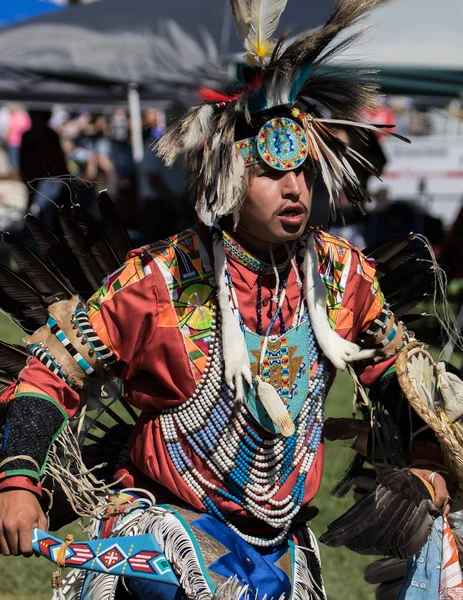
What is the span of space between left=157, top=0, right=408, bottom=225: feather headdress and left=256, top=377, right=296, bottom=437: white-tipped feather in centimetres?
46

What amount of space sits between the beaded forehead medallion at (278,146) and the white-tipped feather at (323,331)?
30cm

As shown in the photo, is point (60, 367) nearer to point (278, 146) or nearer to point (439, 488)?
point (278, 146)

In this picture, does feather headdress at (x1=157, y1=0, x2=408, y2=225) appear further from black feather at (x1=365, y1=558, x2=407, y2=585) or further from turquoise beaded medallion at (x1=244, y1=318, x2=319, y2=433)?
black feather at (x1=365, y1=558, x2=407, y2=585)

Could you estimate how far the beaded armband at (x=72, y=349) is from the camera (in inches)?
94.4

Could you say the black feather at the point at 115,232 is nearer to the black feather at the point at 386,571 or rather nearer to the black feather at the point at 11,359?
the black feather at the point at 11,359

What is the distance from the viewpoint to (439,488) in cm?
248

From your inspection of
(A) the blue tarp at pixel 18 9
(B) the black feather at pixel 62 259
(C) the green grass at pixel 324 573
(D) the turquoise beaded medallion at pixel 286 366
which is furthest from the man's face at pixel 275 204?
(A) the blue tarp at pixel 18 9

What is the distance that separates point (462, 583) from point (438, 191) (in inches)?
423

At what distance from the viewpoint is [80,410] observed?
257 cm

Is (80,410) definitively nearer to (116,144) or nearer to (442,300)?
(442,300)

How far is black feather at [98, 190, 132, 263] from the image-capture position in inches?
114

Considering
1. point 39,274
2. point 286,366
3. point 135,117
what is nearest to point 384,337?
point 286,366

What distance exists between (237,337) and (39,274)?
2.26ft

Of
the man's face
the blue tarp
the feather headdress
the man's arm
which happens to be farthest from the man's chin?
the blue tarp
